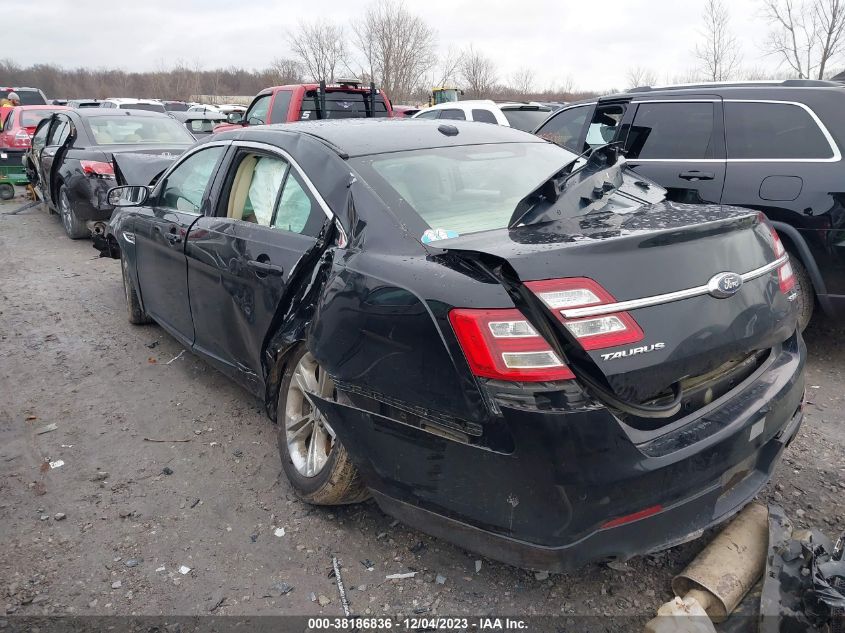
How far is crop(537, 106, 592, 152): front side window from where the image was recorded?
5691 millimetres

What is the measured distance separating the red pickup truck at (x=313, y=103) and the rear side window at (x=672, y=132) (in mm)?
5828

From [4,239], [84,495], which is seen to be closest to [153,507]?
[84,495]

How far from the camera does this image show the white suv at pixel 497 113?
9977mm

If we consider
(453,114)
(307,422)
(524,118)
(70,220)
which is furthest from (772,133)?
(70,220)

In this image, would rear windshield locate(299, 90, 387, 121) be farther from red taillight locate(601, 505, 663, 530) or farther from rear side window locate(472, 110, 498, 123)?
red taillight locate(601, 505, 663, 530)

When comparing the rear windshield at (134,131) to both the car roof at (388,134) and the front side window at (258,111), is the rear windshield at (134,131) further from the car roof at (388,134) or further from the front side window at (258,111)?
the car roof at (388,134)

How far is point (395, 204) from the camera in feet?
8.42

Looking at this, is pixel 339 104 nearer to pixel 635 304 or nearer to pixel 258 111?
pixel 258 111

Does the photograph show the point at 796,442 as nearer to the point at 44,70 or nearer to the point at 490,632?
the point at 490,632

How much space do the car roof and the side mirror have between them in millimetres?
1468

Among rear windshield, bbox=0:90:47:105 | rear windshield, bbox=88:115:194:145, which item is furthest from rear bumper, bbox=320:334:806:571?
rear windshield, bbox=0:90:47:105

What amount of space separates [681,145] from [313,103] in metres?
7.13

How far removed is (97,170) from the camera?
8.27 meters

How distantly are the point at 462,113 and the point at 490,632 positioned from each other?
363 inches
